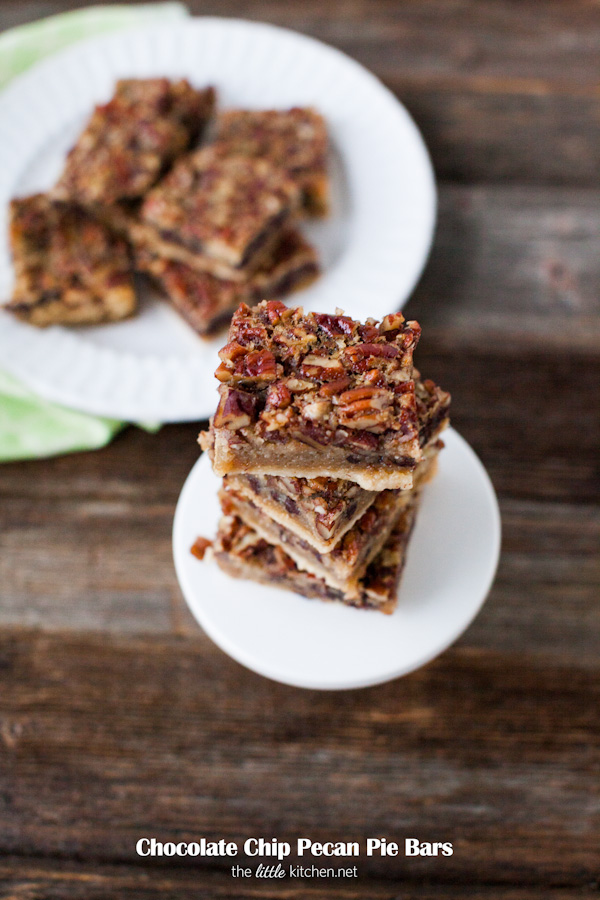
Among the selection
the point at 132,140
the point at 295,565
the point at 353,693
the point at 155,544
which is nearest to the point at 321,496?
the point at 295,565

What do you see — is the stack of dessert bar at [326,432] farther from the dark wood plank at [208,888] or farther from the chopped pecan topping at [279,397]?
the dark wood plank at [208,888]

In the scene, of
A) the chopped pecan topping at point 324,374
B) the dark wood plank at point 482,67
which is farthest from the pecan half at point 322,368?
the dark wood plank at point 482,67

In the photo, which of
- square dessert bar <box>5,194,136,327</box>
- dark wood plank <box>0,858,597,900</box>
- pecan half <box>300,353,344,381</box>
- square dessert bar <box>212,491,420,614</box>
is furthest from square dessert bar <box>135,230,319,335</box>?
dark wood plank <box>0,858,597,900</box>

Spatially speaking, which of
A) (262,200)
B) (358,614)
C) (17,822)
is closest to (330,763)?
(358,614)

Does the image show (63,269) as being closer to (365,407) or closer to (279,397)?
(279,397)

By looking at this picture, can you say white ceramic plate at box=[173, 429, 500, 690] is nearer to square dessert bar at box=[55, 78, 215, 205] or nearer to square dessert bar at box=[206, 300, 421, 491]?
square dessert bar at box=[206, 300, 421, 491]
